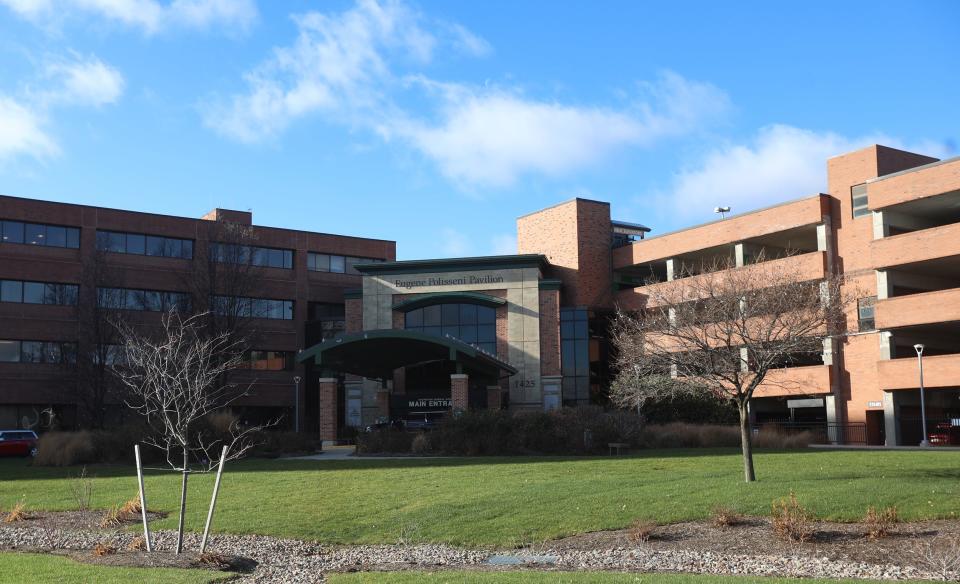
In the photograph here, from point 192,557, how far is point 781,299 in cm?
1607

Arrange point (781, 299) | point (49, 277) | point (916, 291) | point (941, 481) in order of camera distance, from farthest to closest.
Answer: point (49, 277) < point (916, 291) < point (781, 299) < point (941, 481)

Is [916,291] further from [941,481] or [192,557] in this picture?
[192,557]

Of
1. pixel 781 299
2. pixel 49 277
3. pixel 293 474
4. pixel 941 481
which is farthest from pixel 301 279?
pixel 941 481

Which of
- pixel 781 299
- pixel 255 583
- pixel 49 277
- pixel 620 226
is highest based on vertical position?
pixel 620 226

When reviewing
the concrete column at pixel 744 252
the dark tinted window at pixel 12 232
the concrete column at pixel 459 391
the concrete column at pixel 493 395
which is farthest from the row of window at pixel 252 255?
the concrete column at pixel 744 252

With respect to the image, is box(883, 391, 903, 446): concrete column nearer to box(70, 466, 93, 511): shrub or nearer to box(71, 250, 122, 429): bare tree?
box(70, 466, 93, 511): shrub

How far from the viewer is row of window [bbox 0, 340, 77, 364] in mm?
54531

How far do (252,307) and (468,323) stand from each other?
16934 mm

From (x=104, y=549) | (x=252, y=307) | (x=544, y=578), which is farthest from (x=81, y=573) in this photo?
(x=252, y=307)

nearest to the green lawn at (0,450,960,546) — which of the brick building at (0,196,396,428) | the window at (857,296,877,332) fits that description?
the window at (857,296,877,332)

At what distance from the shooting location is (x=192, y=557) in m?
14.2

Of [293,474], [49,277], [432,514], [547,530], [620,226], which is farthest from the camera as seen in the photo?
[620,226]

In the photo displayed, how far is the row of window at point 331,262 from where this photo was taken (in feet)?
218

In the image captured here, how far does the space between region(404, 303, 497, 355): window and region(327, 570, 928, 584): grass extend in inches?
1573
